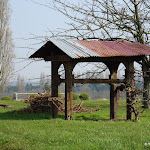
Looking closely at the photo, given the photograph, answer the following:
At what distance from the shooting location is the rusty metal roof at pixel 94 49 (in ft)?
37.5

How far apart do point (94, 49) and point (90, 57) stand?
36 centimetres

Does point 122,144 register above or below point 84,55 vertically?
below

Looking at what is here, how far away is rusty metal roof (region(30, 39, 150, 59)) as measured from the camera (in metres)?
11.4

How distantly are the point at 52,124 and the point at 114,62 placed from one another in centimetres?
413

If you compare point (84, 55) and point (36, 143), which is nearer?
point (36, 143)

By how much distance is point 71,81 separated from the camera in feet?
39.9

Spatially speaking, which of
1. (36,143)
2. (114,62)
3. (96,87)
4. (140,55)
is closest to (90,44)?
(114,62)

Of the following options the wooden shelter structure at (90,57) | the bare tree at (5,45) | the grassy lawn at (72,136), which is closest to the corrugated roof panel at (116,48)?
the wooden shelter structure at (90,57)

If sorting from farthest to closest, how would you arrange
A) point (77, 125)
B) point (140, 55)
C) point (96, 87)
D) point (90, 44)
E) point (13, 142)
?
point (96, 87), point (90, 44), point (140, 55), point (77, 125), point (13, 142)

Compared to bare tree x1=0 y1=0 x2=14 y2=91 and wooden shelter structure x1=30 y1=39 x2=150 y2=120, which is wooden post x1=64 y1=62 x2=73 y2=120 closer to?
wooden shelter structure x1=30 y1=39 x2=150 y2=120

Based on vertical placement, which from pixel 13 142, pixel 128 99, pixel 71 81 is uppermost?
pixel 71 81

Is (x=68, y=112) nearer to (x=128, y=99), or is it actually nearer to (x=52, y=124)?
(x=52, y=124)

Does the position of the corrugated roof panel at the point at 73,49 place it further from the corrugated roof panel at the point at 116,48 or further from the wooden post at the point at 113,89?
the wooden post at the point at 113,89

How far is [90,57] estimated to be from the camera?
477 inches
